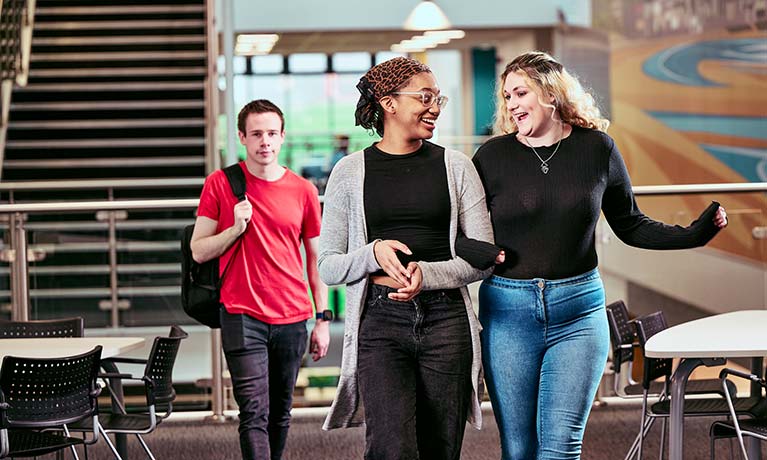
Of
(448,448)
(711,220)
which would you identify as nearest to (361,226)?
(448,448)

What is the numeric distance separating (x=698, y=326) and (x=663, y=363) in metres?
0.56

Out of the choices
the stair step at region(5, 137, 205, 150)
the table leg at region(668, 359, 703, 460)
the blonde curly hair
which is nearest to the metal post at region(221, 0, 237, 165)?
the stair step at region(5, 137, 205, 150)

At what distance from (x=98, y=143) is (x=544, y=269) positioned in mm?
10237

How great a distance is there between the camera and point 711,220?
12.1 ft

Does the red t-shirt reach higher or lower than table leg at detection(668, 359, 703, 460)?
higher

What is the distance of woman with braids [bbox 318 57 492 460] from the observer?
339 cm

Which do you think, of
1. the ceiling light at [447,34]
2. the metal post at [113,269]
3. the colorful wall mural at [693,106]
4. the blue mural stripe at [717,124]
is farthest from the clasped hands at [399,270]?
the ceiling light at [447,34]

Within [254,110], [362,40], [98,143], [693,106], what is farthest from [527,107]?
[362,40]

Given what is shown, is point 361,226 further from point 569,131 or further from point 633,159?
point 633,159

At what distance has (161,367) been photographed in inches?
193

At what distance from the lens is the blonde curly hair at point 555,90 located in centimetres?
355

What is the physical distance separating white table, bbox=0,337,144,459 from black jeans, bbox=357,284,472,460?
4.74ft

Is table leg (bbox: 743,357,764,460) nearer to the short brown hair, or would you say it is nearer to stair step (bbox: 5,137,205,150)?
the short brown hair

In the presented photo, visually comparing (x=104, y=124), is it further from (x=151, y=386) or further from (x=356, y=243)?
(x=356, y=243)
